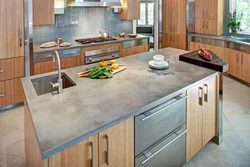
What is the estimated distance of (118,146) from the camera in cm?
161

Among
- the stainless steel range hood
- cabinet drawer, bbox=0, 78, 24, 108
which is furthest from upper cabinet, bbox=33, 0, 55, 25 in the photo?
cabinet drawer, bbox=0, 78, 24, 108

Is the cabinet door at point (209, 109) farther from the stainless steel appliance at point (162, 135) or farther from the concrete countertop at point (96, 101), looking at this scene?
the stainless steel appliance at point (162, 135)

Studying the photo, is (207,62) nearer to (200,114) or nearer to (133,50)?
(200,114)

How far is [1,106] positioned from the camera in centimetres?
379

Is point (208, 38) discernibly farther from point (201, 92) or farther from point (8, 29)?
point (8, 29)

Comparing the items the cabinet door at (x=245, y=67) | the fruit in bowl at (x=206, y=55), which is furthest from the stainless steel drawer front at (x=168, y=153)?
the cabinet door at (x=245, y=67)

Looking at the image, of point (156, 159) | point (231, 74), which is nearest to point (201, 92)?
point (156, 159)

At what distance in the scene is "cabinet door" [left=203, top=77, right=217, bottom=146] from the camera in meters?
2.46

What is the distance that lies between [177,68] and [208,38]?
3633 millimetres

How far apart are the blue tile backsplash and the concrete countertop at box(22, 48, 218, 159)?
2298 mm

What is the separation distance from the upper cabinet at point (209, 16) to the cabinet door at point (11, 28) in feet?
14.5

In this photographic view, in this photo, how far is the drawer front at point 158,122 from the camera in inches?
69.1

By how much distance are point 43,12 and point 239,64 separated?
4.15 meters

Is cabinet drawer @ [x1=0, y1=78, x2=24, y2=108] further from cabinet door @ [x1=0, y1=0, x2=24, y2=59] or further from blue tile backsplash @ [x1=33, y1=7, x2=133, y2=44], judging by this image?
blue tile backsplash @ [x1=33, y1=7, x2=133, y2=44]
